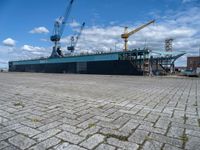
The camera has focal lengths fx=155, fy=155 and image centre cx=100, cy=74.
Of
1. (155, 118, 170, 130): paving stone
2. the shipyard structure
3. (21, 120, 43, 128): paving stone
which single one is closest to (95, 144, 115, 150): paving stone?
(155, 118, 170, 130): paving stone

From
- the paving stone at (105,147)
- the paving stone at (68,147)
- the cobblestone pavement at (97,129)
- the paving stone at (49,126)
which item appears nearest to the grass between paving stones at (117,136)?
the cobblestone pavement at (97,129)

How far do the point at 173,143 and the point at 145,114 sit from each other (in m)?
1.29

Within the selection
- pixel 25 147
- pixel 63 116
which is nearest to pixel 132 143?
pixel 25 147

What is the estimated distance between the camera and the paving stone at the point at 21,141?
194 cm

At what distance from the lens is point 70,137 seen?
217 cm

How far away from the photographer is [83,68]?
34625mm

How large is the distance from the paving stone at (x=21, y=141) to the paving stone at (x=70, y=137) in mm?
370

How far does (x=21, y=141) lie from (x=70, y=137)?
63 cm

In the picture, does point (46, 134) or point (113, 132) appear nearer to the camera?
point (46, 134)

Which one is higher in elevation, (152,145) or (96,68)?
(96,68)

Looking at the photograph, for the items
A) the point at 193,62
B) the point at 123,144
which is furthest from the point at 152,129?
the point at 193,62

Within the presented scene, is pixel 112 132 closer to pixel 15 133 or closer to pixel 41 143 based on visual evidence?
pixel 41 143

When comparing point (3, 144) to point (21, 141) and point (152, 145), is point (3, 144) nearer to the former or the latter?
point (21, 141)

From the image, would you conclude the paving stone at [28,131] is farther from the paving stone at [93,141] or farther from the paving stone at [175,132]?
the paving stone at [175,132]
